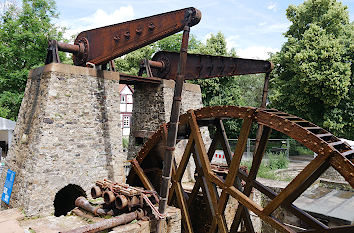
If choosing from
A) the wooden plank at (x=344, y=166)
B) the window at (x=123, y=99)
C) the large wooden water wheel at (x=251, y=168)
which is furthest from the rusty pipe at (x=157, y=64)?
the window at (x=123, y=99)

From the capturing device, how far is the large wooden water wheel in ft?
14.5

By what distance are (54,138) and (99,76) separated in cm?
199

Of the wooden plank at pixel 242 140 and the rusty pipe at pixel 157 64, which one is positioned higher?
the rusty pipe at pixel 157 64

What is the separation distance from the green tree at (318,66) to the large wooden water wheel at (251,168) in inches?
427

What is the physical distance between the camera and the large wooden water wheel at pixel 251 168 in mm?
4410

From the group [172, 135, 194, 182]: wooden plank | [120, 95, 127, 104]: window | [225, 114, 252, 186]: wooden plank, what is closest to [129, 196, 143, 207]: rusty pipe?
[172, 135, 194, 182]: wooden plank

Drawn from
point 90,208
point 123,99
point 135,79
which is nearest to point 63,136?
point 90,208

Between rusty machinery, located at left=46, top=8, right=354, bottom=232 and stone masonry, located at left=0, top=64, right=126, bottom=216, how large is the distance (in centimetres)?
56

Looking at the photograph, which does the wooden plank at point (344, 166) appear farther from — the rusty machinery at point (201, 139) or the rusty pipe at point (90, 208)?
the rusty pipe at point (90, 208)

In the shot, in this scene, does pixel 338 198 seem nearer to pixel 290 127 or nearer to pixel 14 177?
pixel 290 127

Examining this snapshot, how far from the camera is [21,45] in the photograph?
16.3 m

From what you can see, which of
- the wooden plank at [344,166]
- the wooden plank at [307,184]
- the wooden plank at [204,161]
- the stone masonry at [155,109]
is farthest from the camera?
the stone masonry at [155,109]

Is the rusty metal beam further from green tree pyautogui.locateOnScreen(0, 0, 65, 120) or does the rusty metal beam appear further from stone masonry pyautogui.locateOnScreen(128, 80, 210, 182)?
green tree pyautogui.locateOnScreen(0, 0, 65, 120)

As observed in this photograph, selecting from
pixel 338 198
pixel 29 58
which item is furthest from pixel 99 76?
pixel 29 58
